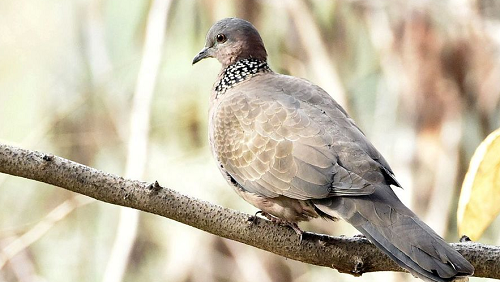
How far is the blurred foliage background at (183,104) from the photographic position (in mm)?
3396

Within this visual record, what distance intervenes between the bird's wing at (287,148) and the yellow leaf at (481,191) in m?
0.20

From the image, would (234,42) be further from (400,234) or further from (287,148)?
(400,234)

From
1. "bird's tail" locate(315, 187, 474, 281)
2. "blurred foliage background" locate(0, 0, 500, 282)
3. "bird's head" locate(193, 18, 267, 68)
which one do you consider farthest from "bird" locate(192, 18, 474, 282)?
"blurred foliage background" locate(0, 0, 500, 282)

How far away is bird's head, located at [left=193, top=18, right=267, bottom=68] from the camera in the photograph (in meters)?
2.15

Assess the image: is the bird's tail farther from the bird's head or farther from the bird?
the bird's head

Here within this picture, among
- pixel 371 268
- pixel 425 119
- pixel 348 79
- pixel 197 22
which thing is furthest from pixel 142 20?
pixel 371 268

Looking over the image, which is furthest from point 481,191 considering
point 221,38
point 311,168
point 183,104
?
point 183,104

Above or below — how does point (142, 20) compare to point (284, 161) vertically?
above

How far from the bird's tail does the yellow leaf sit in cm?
8

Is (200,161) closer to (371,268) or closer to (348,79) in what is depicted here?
(348,79)

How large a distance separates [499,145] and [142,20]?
248 cm

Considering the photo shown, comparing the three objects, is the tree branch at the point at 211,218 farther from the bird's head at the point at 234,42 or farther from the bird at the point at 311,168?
the bird's head at the point at 234,42

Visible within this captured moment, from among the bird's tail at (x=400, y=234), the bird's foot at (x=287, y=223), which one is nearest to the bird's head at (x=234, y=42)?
the bird's foot at (x=287, y=223)

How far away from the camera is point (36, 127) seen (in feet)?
11.1
